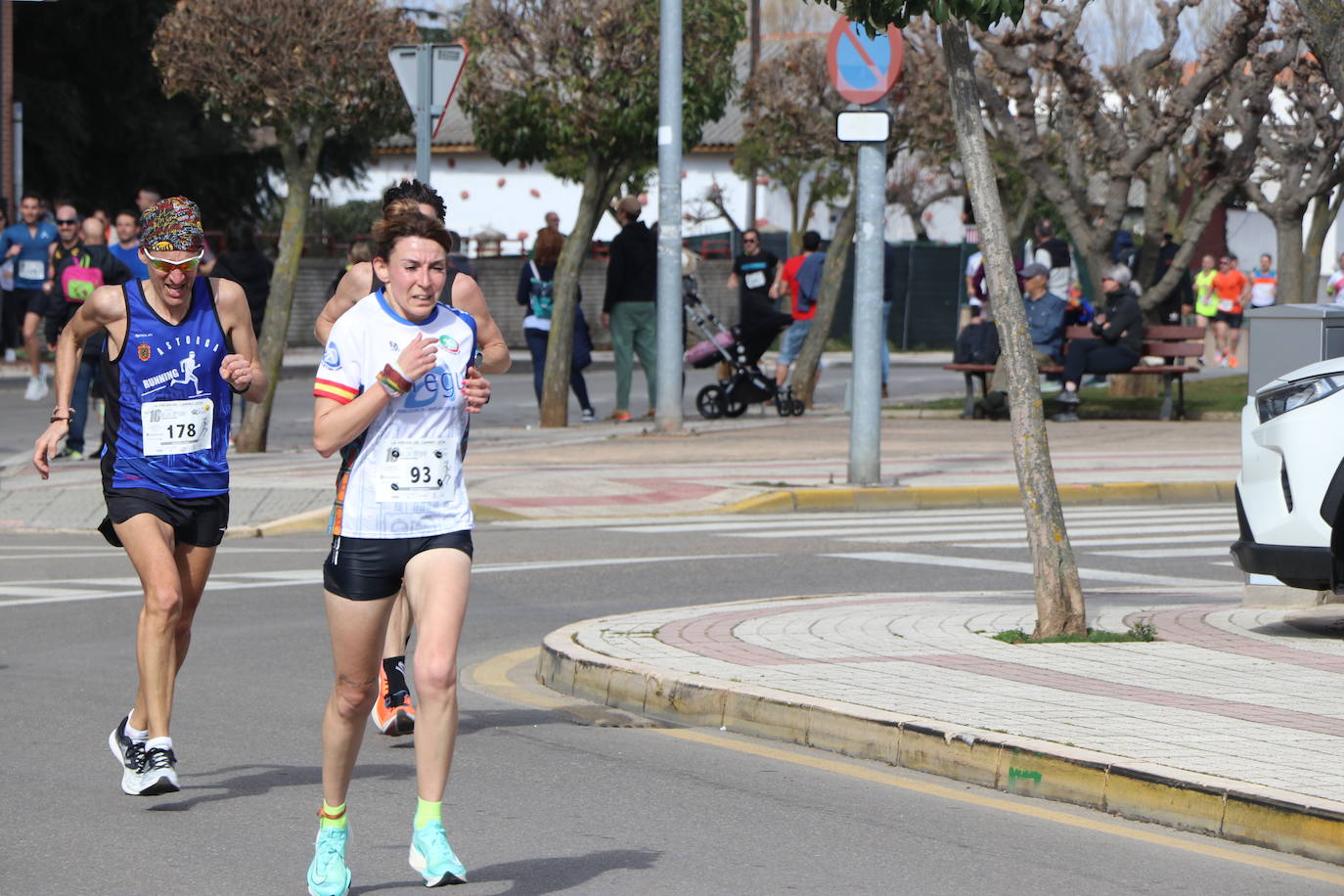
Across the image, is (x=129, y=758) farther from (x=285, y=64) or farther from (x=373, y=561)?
(x=285, y=64)

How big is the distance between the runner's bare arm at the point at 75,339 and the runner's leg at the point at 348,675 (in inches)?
79.6

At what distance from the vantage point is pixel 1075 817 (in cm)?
660

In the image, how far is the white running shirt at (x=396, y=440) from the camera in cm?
556

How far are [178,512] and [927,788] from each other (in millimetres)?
2648

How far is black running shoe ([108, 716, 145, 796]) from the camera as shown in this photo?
22.5ft

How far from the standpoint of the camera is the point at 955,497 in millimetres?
16828

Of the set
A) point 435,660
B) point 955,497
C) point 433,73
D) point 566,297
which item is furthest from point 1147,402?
point 435,660

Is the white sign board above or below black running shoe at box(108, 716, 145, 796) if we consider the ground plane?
above

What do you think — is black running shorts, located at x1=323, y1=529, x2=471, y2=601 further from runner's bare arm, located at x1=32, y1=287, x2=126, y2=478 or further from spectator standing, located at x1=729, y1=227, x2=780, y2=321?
spectator standing, located at x1=729, y1=227, x2=780, y2=321

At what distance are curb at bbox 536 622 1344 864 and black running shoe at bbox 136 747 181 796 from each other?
84.9 inches

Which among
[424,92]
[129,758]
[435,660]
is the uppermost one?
[424,92]

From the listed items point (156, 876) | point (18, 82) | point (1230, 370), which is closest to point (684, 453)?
point (156, 876)

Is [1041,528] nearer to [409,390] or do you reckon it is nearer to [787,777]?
[787,777]

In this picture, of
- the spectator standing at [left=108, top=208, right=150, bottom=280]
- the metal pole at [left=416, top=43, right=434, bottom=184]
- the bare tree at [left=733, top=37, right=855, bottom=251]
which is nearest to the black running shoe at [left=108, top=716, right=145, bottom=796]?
the metal pole at [left=416, top=43, right=434, bottom=184]
